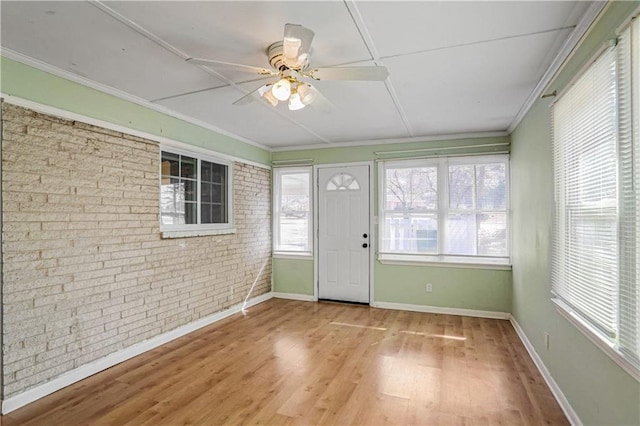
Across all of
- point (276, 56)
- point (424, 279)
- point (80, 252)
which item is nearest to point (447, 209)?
point (424, 279)

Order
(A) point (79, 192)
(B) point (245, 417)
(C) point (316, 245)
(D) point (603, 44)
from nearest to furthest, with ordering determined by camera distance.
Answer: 1. (D) point (603, 44)
2. (B) point (245, 417)
3. (A) point (79, 192)
4. (C) point (316, 245)

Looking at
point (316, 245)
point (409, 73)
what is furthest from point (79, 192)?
point (316, 245)

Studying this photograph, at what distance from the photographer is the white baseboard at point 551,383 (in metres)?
2.19

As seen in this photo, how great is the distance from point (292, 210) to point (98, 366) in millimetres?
3361

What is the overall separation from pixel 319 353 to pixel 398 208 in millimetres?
2503

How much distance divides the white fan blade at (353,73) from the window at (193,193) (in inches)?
89.6

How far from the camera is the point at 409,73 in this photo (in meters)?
2.68

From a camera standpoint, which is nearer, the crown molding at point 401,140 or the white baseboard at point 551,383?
the white baseboard at point 551,383

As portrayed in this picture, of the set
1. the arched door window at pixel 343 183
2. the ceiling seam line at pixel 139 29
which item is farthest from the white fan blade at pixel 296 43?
the arched door window at pixel 343 183

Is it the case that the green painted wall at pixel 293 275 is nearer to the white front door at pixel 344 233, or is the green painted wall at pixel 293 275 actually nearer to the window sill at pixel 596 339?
the white front door at pixel 344 233

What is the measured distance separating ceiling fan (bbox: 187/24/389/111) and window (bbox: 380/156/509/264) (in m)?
2.91

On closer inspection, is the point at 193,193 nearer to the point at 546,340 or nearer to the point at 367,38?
the point at 367,38

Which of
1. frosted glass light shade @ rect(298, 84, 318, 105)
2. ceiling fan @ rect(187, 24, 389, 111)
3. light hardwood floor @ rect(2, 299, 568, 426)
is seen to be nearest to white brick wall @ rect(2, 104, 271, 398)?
light hardwood floor @ rect(2, 299, 568, 426)

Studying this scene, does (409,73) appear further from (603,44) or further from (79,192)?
(79,192)
